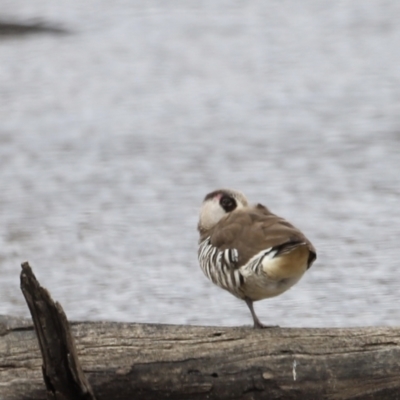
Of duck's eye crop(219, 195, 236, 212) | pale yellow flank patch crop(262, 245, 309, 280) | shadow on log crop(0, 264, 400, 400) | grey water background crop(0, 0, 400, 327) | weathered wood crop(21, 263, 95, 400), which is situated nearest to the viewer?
weathered wood crop(21, 263, 95, 400)

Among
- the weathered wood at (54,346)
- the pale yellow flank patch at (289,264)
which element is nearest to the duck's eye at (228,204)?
the pale yellow flank patch at (289,264)

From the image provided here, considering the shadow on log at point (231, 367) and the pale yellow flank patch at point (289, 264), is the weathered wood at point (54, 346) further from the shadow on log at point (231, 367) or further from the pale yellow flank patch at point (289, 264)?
the pale yellow flank patch at point (289, 264)

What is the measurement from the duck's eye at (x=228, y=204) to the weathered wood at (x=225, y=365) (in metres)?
1.06

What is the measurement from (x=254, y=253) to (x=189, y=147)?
5890 mm

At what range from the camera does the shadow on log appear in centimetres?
403

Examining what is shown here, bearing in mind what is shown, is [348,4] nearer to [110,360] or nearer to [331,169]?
[331,169]

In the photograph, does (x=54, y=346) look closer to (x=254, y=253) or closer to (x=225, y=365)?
(x=225, y=365)

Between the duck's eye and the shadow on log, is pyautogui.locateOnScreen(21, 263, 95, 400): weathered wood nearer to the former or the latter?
the shadow on log

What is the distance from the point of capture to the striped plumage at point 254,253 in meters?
4.27

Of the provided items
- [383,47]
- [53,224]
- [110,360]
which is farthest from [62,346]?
[383,47]

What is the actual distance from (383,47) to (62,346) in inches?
384

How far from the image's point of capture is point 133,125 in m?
11.0

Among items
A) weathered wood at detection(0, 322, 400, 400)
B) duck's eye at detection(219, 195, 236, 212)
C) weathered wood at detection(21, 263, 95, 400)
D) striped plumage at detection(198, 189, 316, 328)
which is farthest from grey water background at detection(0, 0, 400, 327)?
weathered wood at detection(21, 263, 95, 400)

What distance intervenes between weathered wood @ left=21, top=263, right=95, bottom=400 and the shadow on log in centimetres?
21
